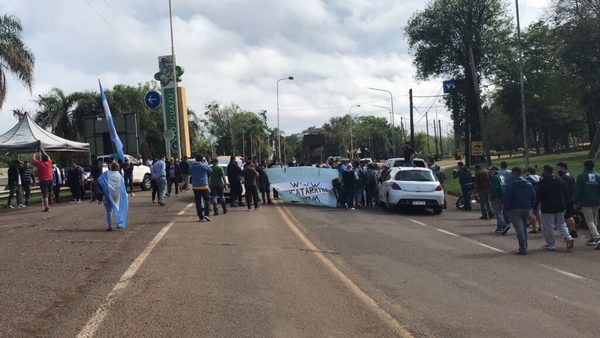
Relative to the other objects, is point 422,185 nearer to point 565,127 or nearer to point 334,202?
point 334,202

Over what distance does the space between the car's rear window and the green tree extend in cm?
3429

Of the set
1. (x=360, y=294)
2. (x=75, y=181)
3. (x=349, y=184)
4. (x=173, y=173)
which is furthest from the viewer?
(x=173, y=173)

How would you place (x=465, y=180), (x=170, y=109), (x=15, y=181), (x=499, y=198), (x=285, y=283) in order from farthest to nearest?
1. (x=170, y=109)
2. (x=15, y=181)
3. (x=465, y=180)
4. (x=499, y=198)
5. (x=285, y=283)

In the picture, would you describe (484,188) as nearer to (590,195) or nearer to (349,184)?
(349,184)

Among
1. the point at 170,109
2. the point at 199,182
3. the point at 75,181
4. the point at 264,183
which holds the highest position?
the point at 170,109

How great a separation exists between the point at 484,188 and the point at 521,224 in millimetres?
6333

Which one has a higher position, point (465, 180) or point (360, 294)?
point (465, 180)

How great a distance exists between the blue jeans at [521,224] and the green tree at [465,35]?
4240 centimetres

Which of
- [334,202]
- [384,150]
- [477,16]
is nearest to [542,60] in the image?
[477,16]

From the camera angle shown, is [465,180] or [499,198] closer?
[499,198]

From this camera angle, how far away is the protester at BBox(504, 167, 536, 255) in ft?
36.1

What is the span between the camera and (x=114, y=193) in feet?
41.6

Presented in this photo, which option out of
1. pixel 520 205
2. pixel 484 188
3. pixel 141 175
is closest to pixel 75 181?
pixel 141 175

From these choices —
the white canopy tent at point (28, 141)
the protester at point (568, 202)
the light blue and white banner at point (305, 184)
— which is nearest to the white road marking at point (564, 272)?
the protester at point (568, 202)
